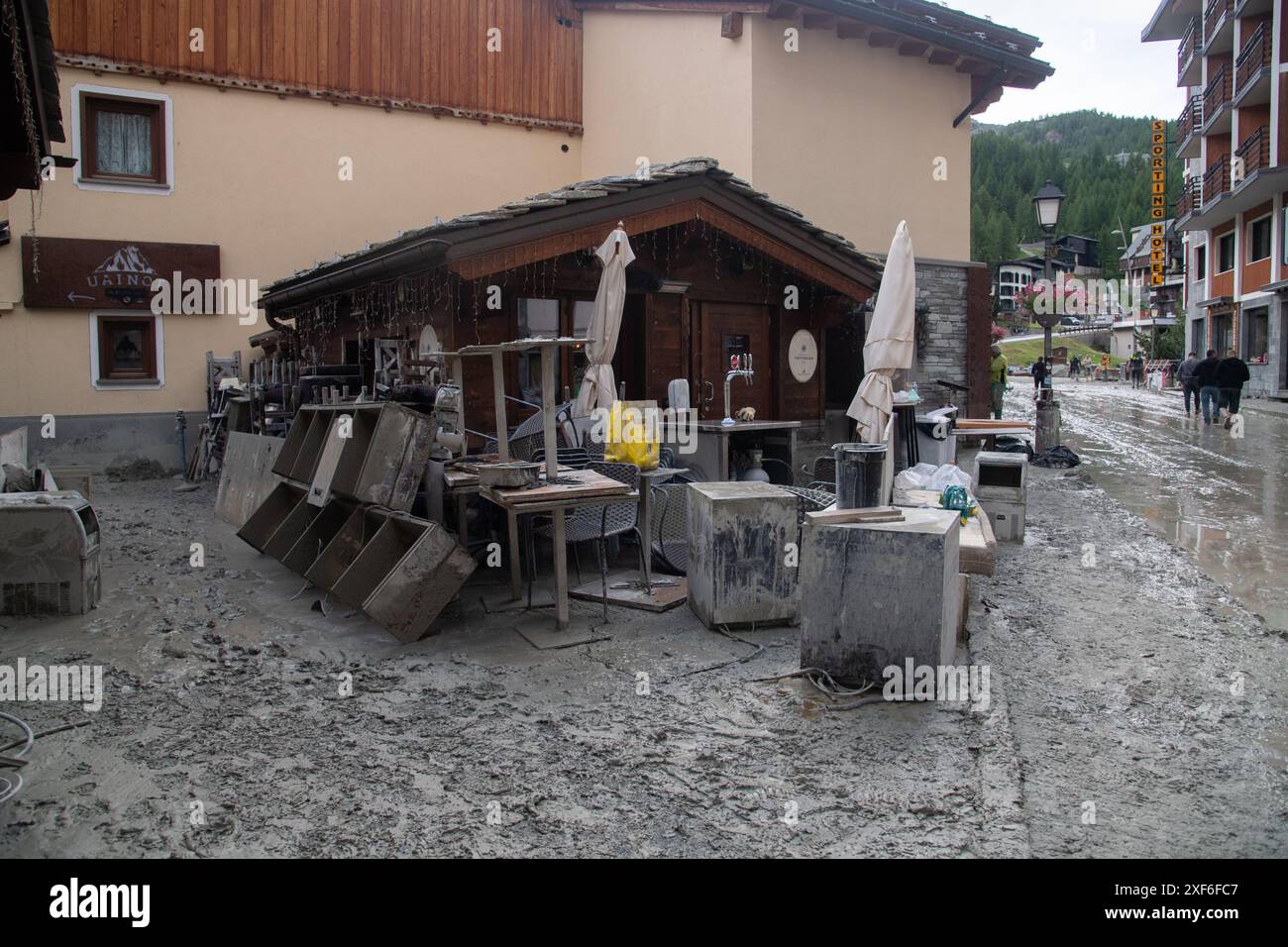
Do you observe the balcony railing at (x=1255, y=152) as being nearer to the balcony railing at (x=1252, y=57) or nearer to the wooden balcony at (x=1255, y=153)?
the wooden balcony at (x=1255, y=153)

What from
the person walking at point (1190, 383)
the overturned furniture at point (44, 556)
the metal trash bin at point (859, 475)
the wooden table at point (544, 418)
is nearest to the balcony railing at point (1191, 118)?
the person walking at point (1190, 383)

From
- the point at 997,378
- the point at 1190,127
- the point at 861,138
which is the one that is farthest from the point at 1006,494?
the point at 1190,127

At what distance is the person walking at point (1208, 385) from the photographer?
67.4 ft

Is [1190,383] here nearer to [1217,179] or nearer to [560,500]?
[1217,179]

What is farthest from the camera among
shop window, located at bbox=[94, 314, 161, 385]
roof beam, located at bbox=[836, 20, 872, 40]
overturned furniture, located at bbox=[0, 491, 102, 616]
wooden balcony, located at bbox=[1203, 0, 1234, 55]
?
wooden balcony, located at bbox=[1203, 0, 1234, 55]

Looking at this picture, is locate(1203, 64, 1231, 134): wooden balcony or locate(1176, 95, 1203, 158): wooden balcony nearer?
locate(1203, 64, 1231, 134): wooden balcony

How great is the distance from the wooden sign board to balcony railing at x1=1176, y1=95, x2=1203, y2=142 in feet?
128

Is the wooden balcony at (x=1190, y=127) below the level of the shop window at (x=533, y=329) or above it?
above

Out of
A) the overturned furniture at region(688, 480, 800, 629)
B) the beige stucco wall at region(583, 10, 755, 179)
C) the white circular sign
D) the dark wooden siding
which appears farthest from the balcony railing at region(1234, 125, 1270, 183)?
the overturned furniture at region(688, 480, 800, 629)

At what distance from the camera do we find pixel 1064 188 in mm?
82250

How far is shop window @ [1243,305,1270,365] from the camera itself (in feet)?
103

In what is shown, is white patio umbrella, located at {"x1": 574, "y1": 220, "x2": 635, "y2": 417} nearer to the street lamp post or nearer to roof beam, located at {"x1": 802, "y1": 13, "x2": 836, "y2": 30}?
roof beam, located at {"x1": 802, "y1": 13, "x2": 836, "y2": 30}

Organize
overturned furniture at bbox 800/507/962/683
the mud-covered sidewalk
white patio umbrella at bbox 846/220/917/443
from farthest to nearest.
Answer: white patio umbrella at bbox 846/220/917/443
overturned furniture at bbox 800/507/962/683
the mud-covered sidewalk

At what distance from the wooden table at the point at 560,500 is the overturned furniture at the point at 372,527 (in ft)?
1.43
